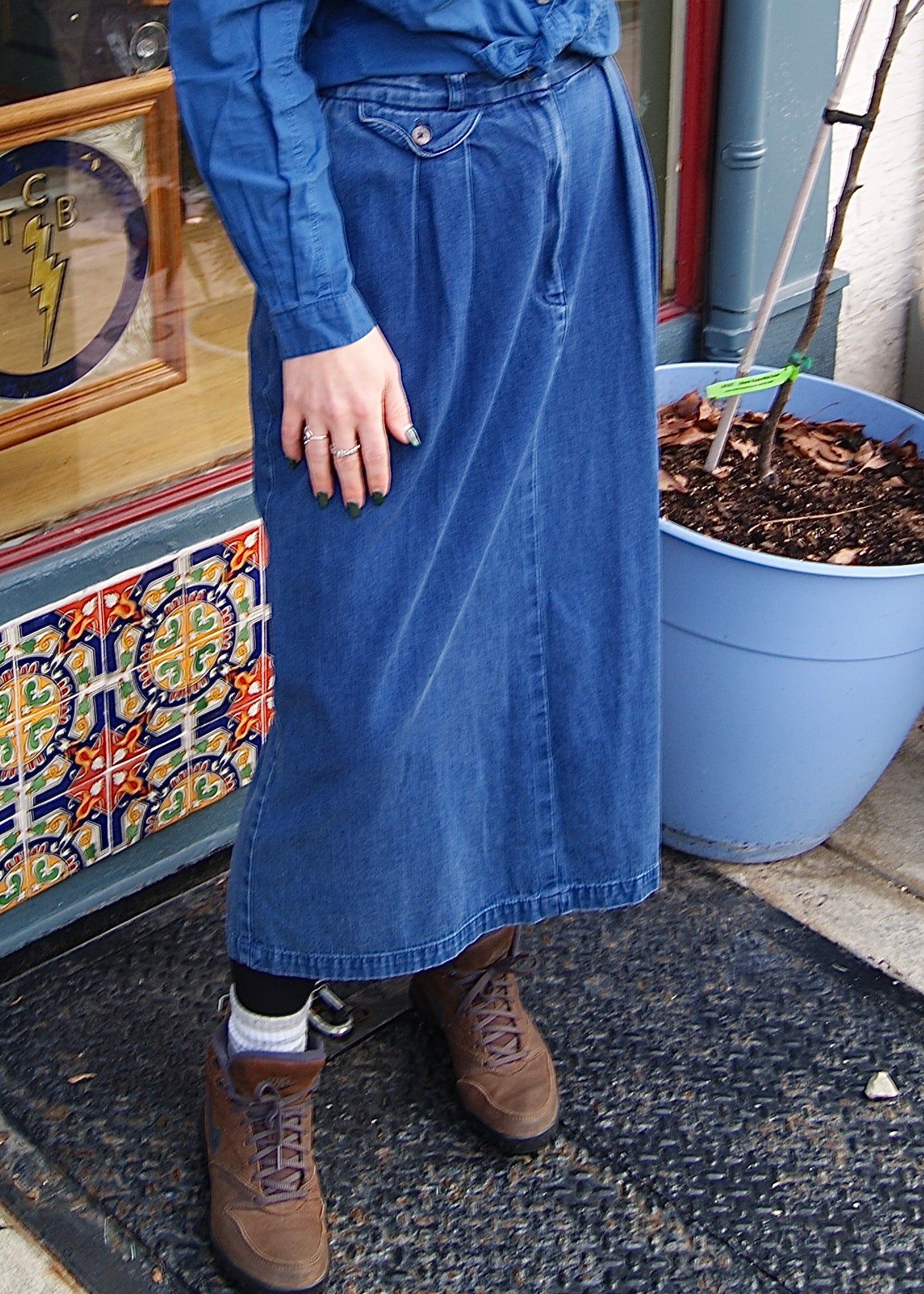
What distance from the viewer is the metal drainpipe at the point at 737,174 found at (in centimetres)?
275

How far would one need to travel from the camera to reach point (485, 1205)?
77.5 inches

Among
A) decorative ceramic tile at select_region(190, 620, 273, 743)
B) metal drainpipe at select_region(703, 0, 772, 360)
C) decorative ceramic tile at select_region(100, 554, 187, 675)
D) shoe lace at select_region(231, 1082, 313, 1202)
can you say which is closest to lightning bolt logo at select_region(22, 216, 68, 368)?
decorative ceramic tile at select_region(100, 554, 187, 675)

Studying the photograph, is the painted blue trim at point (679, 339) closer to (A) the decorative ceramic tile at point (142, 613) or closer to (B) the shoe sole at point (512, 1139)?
(A) the decorative ceramic tile at point (142, 613)

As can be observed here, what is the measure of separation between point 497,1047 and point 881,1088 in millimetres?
574

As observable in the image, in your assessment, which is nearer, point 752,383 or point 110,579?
point 110,579

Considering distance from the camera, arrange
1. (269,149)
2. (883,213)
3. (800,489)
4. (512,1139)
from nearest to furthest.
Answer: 1. (269,149)
2. (512,1139)
3. (800,489)
4. (883,213)

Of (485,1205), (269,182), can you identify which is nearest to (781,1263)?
(485,1205)

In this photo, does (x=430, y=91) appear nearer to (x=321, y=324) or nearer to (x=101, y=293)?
(x=321, y=324)

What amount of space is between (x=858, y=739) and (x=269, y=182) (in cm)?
154

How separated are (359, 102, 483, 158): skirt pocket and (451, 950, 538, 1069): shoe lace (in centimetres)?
112

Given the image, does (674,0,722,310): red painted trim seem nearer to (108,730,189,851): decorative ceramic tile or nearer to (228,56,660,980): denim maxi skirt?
(228,56,660,980): denim maxi skirt

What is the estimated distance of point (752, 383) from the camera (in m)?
2.41

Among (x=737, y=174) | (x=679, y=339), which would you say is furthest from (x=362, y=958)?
(x=737, y=174)

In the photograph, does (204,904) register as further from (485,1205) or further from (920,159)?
(920,159)
